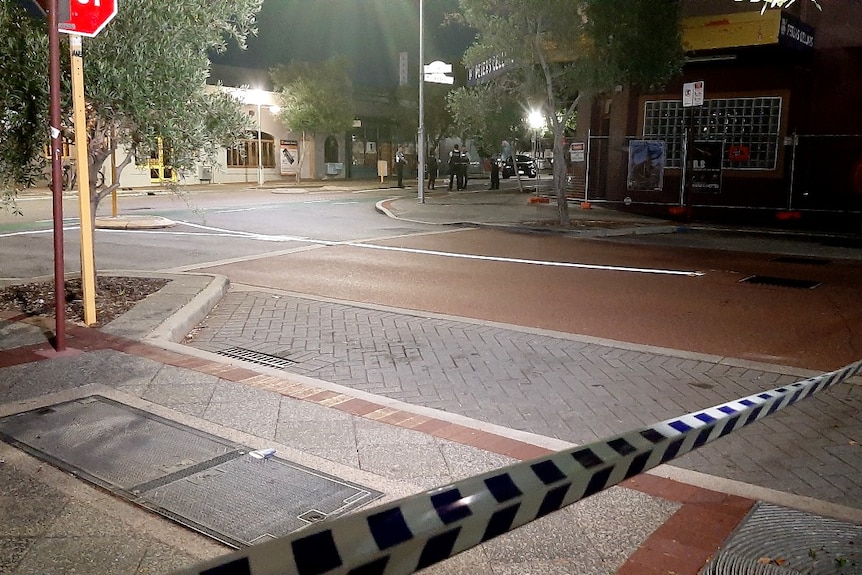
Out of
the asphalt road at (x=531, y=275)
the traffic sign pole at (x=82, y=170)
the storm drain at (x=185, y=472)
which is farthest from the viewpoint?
the asphalt road at (x=531, y=275)

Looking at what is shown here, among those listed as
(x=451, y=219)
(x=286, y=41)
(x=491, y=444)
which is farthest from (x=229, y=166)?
(x=491, y=444)

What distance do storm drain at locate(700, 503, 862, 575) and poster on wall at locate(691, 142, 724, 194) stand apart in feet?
59.8

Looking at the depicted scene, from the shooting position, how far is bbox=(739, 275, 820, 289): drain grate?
11016 millimetres

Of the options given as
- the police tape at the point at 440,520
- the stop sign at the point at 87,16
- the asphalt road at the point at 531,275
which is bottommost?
the asphalt road at the point at 531,275

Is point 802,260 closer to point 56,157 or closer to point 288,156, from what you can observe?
point 56,157

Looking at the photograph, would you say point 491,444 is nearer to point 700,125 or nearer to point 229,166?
point 700,125

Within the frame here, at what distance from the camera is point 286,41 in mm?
51469

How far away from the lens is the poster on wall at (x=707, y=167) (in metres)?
20.8

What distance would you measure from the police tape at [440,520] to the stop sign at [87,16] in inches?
241

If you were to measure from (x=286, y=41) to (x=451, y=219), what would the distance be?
36044mm

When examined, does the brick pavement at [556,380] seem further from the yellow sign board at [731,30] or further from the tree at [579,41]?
the yellow sign board at [731,30]

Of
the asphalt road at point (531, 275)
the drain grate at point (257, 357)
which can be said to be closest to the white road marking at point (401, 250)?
the asphalt road at point (531, 275)

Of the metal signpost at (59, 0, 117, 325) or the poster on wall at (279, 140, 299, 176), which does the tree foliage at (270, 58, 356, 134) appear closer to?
the poster on wall at (279, 140, 299, 176)

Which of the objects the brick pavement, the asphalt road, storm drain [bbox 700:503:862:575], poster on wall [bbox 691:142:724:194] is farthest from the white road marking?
poster on wall [bbox 691:142:724:194]
